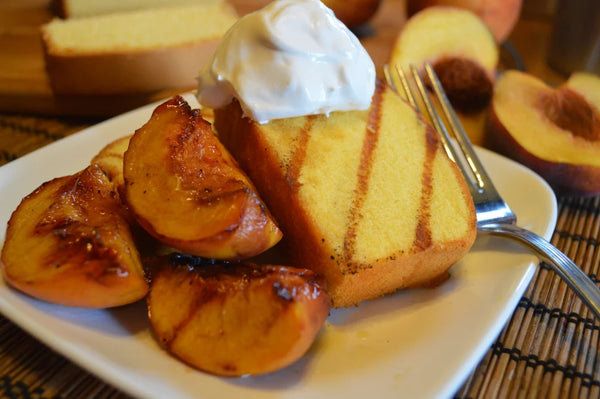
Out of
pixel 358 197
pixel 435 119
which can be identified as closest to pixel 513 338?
pixel 358 197

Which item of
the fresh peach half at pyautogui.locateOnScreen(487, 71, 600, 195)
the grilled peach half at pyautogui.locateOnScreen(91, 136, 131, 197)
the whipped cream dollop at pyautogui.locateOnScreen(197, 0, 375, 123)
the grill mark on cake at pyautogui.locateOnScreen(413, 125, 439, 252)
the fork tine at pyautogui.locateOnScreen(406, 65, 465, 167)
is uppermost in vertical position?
the whipped cream dollop at pyautogui.locateOnScreen(197, 0, 375, 123)

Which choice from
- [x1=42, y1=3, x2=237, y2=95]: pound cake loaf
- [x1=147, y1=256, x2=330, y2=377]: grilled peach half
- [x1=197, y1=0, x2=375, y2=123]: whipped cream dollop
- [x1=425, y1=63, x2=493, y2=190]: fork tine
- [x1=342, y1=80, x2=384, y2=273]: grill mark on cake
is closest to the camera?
[x1=147, y1=256, x2=330, y2=377]: grilled peach half

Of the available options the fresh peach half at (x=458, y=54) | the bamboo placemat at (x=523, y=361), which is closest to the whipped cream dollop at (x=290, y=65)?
the bamboo placemat at (x=523, y=361)

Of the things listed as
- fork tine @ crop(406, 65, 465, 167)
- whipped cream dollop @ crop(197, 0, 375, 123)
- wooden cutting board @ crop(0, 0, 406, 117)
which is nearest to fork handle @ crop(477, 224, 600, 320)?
fork tine @ crop(406, 65, 465, 167)

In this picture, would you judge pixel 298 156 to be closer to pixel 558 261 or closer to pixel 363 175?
pixel 363 175

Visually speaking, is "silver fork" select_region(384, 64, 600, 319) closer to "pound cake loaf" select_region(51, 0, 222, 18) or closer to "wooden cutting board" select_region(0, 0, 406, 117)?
"wooden cutting board" select_region(0, 0, 406, 117)
